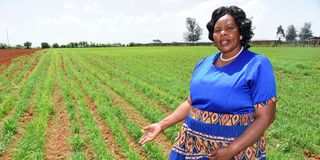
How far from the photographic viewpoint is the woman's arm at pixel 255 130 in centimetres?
220

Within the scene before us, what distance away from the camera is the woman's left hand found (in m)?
2.27

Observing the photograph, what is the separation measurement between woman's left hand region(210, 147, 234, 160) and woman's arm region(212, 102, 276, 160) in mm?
12

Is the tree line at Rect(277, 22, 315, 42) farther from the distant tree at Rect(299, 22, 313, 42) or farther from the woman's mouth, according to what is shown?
the woman's mouth

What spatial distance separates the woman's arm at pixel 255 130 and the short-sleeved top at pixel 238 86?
6cm

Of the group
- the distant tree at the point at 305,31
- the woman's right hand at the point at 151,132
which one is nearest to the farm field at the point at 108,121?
the woman's right hand at the point at 151,132

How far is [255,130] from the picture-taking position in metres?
2.20

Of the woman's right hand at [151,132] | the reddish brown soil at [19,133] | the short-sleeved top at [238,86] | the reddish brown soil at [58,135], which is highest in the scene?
the short-sleeved top at [238,86]

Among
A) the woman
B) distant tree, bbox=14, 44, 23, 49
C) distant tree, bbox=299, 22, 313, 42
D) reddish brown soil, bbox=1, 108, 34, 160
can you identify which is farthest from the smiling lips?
distant tree, bbox=299, 22, 313, 42

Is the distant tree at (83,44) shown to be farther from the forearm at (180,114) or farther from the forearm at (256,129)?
the forearm at (256,129)

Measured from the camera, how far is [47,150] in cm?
661

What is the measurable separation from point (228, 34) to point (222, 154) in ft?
2.77

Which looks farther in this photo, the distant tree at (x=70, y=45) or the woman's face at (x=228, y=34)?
the distant tree at (x=70, y=45)

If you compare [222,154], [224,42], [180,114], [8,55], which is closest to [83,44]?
[8,55]

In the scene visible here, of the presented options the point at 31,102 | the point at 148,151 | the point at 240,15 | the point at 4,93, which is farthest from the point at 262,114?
the point at 4,93
